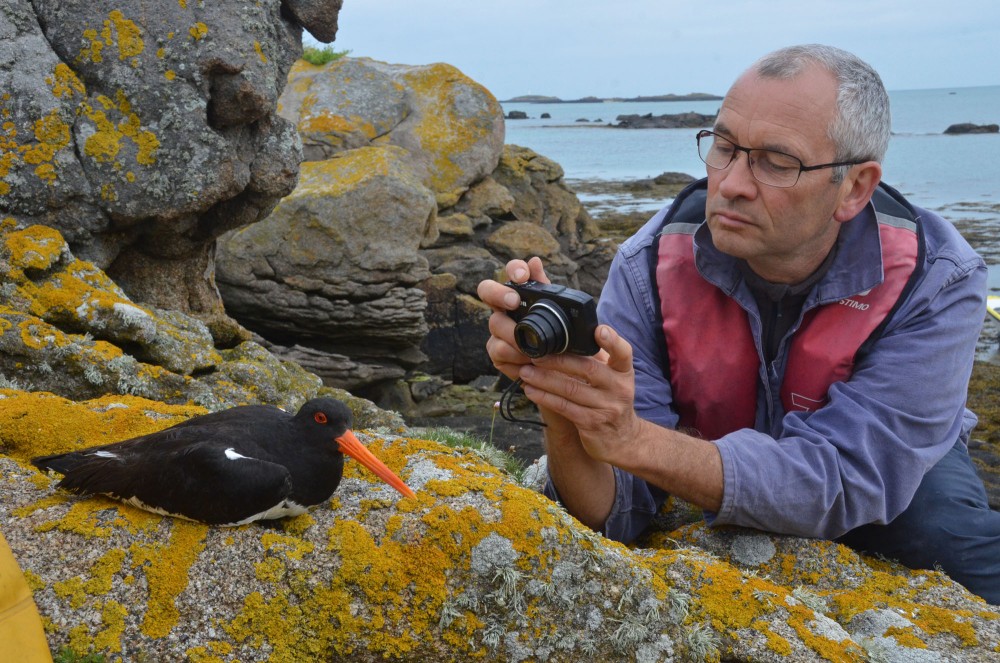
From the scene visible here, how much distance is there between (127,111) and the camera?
5746 millimetres

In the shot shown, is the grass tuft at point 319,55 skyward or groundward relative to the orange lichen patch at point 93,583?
skyward

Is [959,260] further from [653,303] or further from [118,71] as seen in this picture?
[118,71]

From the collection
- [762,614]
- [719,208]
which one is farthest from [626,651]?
[719,208]

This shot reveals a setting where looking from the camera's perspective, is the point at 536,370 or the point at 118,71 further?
the point at 118,71

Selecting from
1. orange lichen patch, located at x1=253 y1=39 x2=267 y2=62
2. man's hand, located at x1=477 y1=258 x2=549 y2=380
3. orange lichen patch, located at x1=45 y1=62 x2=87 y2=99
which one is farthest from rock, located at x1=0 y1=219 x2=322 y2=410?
man's hand, located at x1=477 y1=258 x2=549 y2=380

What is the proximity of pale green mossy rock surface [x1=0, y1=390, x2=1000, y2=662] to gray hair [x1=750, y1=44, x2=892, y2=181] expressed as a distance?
2.06 meters

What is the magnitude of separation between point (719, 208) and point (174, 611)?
116 inches

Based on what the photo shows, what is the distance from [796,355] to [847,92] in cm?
126

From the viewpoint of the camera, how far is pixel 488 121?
1769 centimetres

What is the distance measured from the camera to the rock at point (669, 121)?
12581cm

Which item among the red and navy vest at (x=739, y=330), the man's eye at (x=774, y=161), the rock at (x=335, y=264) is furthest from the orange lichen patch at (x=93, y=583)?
the rock at (x=335, y=264)

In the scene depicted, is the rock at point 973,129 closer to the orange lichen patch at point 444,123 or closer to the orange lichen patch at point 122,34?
the orange lichen patch at point 444,123

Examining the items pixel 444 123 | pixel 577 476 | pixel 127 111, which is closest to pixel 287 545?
pixel 577 476

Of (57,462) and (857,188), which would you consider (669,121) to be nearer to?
(857,188)
